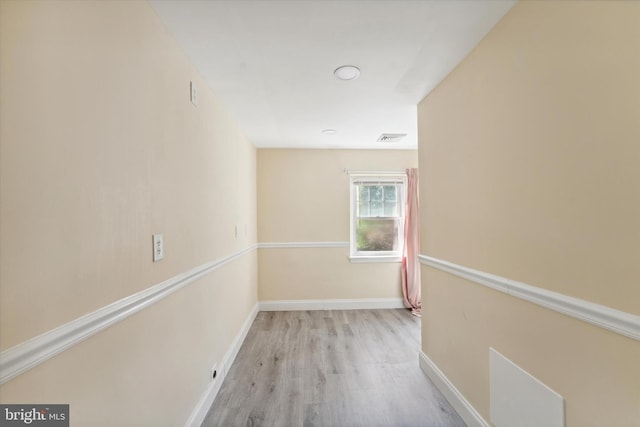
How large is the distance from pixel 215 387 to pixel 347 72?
7.83ft

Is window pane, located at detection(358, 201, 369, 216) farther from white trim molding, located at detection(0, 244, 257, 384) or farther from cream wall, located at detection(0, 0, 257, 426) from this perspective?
white trim molding, located at detection(0, 244, 257, 384)

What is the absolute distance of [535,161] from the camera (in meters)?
1.24

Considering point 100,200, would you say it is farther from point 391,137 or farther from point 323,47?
point 391,137

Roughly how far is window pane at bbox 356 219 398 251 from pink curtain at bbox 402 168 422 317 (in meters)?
0.20

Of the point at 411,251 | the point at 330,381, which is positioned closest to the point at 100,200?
the point at 330,381

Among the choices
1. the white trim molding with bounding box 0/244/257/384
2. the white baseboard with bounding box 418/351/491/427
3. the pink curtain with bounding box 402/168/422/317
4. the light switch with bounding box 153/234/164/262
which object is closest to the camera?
the white trim molding with bounding box 0/244/257/384

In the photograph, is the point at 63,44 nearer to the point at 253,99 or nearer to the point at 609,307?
the point at 253,99

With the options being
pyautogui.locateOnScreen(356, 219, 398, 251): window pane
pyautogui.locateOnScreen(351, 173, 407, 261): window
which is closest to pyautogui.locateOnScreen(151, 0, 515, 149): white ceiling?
pyautogui.locateOnScreen(351, 173, 407, 261): window

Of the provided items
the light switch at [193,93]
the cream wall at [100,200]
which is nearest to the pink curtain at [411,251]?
the cream wall at [100,200]

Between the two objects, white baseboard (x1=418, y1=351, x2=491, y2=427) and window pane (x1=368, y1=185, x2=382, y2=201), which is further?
window pane (x1=368, y1=185, x2=382, y2=201)

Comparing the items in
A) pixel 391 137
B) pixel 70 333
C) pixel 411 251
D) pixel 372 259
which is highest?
pixel 391 137

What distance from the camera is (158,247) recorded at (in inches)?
53.1

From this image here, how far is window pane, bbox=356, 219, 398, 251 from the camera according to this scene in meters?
4.28

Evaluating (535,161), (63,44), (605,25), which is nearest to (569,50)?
(605,25)
